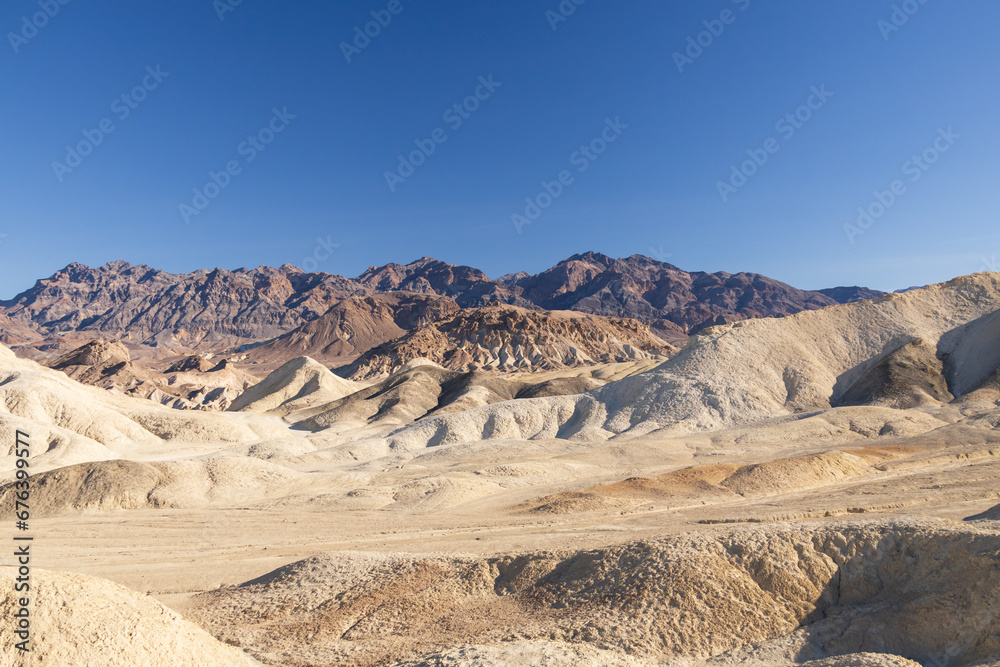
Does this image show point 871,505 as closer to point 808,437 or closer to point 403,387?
point 808,437

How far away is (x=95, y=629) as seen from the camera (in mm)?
7691

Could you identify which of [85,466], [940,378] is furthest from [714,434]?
[85,466]

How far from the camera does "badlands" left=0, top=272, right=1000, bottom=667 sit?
379 inches

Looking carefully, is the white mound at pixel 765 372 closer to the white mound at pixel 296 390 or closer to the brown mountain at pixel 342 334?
the white mound at pixel 296 390

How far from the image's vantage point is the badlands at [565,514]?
31.6 ft

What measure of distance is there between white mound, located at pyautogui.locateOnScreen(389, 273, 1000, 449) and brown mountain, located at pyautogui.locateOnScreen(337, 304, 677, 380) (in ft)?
198

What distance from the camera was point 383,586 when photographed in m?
13.1

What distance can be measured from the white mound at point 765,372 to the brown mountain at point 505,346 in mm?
60397

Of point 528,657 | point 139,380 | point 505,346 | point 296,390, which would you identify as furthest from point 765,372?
point 139,380

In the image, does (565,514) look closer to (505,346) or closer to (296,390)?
(296,390)

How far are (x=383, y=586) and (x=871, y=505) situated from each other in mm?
16046

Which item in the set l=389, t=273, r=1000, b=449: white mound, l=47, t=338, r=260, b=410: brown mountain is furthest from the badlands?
l=47, t=338, r=260, b=410: brown mountain

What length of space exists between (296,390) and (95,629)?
68.6m

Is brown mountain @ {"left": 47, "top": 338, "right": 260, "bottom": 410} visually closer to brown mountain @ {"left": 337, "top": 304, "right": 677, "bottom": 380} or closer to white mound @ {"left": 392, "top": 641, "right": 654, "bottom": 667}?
brown mountain @ {"left": 337, "top": 304, "right": 677, "bottom": 380}
